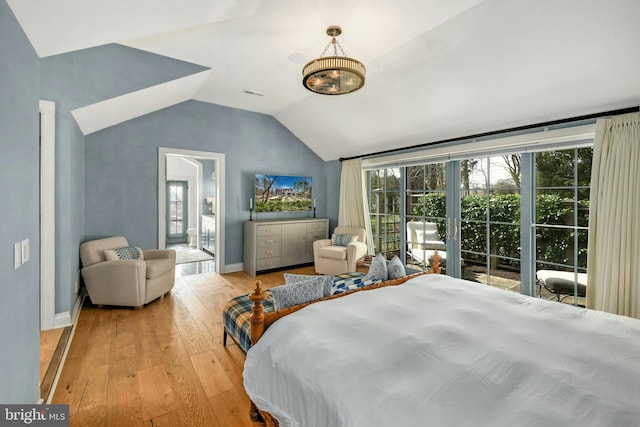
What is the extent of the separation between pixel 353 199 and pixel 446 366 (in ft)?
14.6

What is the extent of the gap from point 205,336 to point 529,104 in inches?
156

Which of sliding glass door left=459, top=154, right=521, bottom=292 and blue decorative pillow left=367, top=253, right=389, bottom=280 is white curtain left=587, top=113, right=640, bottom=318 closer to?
sliding glass door left=459, top=154, right=521, bottom=292

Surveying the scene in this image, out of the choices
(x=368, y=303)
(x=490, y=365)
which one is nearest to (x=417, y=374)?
(x=490, y=365)

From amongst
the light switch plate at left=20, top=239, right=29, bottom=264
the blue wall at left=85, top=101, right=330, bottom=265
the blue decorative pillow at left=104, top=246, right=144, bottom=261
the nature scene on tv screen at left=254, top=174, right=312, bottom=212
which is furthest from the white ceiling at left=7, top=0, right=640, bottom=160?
the nature scene on tv screen at left=254, top=174, right=312, bottom=212

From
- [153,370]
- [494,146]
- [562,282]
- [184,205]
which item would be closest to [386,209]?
[494,146]

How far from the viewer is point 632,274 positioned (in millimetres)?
2688

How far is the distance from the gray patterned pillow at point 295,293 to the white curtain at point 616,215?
272 centimetres

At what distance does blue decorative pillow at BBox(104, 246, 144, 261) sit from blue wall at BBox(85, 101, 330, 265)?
65cm

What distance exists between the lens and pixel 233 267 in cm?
524

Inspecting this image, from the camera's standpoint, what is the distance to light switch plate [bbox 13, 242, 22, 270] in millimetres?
1268

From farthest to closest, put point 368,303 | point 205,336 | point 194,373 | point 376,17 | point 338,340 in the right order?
point 205,336 < point 376,17 < point 194,373 < point 368,303 < point 338,340

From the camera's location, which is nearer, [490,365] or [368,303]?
[490,365]

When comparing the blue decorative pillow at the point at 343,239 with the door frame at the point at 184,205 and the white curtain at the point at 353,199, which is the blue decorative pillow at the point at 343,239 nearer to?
the white curtain at the point at 353,199

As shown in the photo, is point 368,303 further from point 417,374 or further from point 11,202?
point 11,202
